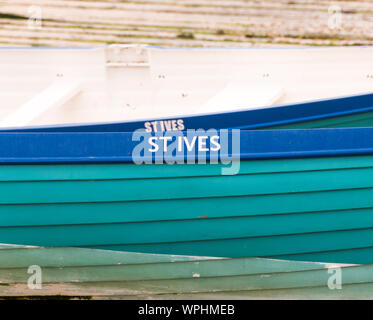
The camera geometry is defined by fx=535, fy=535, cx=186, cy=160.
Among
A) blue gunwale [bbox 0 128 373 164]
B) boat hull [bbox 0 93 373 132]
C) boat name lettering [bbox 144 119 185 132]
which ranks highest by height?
boat hull [bbox 0 93 373 132]

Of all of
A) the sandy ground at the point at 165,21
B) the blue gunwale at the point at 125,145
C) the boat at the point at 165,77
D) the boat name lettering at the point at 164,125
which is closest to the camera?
the blue gunwale at the point at 125,145

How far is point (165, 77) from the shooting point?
414cm

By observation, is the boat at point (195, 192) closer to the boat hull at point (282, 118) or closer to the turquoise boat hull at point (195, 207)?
the turquoise boat hull at point (195, 207)

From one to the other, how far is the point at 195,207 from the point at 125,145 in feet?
1.51

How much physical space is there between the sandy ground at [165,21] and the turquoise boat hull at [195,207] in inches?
147

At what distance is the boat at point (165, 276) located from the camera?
273 centimetres

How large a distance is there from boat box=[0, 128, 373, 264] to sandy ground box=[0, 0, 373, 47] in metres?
3.74

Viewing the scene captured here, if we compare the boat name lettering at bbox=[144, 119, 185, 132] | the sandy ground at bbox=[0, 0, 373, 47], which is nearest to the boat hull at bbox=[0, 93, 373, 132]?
the boat name lettering at bbox=[144, 119, 185, 132]

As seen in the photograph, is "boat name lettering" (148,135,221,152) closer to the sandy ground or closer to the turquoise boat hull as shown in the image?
the turquoise boat hull

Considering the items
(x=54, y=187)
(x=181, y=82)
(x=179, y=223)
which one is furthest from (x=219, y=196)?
(x=181, y=82)

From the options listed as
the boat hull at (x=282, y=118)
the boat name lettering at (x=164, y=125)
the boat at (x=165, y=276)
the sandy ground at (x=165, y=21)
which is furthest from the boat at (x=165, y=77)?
the sandy ground at (x=165, y=21)

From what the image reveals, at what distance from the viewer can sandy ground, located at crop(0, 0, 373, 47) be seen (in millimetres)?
6023

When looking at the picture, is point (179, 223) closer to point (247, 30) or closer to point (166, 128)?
point (166, 128)

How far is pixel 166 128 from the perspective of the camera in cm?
317
